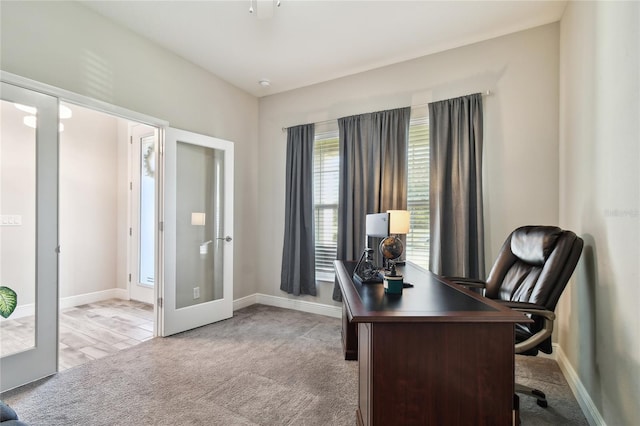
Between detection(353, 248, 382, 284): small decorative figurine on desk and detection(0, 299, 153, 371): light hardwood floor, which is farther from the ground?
detection(353, 248, 382, 284): small decorative figurine on desk

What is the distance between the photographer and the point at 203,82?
3.56 metres

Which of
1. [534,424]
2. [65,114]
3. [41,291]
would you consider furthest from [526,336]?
[65,114]

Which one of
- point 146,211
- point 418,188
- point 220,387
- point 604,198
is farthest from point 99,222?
point 604,198

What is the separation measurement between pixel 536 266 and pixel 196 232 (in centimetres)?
328

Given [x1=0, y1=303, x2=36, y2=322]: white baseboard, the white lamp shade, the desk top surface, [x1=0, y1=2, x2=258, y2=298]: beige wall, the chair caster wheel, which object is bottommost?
the chair caster wheel

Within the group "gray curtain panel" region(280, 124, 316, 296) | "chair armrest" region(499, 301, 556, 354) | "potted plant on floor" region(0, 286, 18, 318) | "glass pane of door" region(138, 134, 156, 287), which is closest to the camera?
"chair armrest" region(499, 301, 556, 354)

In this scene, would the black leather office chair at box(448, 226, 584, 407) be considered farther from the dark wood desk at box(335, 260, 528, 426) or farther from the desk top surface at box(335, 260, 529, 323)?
the dark wood desk at box(335, 260, 528, 426)

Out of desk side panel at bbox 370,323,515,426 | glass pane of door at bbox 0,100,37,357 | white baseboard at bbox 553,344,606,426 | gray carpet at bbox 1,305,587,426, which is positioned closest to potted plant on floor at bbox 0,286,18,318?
glass pane of door at bbox 0,100,37,357

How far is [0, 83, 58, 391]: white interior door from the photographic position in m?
2.09

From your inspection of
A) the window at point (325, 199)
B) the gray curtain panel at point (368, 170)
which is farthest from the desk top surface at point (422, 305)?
the window at point (325, 199)

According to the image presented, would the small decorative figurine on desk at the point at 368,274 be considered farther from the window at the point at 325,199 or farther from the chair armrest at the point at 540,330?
the window at the point at 325,199

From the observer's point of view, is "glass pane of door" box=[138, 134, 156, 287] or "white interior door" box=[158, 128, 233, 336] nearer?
"white interior door" box=[158, 128, 233, 336]

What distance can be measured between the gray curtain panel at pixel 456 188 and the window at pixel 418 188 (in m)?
0.14

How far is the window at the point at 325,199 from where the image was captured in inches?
149
